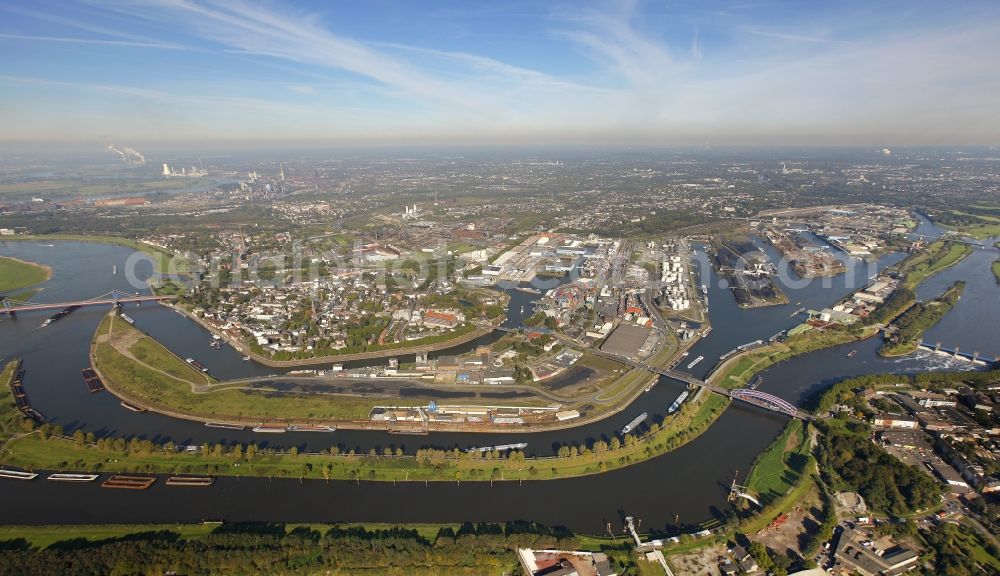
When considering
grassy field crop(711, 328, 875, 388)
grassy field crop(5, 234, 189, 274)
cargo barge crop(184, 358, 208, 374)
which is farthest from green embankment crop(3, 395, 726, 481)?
grassy field crop(5, 234, 189, 274)

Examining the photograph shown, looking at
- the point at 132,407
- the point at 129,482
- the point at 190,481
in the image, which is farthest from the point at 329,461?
the point at 132,407

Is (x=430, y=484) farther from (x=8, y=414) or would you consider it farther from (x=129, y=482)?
(x=8, y=414)

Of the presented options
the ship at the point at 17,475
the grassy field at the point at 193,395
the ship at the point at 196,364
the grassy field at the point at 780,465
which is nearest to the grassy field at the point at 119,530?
the ship at the point at 17,475

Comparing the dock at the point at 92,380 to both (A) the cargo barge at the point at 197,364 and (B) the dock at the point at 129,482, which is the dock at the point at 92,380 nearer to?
(A) the cargo barge at the point at 197,364

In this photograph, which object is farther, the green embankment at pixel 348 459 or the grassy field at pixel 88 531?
the green embankment at pixel 348 459

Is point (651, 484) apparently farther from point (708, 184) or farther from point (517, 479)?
point (708, 184)

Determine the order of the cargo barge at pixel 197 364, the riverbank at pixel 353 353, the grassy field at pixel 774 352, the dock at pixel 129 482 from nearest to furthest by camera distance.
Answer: the dock at pixel 129 482 < the grassy field at pixel 774 352 < the cargo barge at pixel 197 364 < the riverbank at pixel 353 353

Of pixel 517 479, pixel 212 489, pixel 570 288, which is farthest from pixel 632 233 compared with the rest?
pixel 212 489
